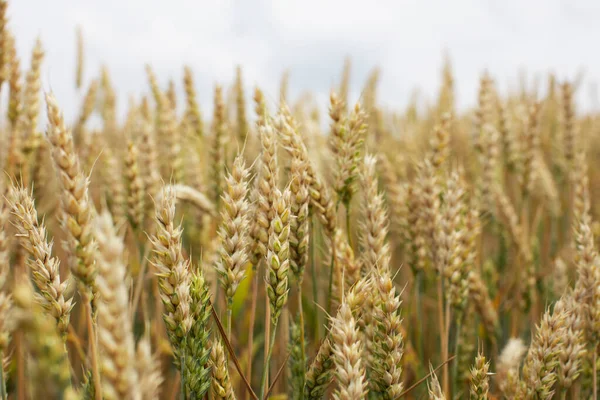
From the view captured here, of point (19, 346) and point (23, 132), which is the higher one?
point (23, 132)

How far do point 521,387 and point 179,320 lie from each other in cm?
94

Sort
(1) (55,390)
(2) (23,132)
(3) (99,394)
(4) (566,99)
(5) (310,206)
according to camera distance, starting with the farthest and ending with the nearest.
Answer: (4) (566,99) → (2) (23,132) → (5) (310,206) → (3) (99,394) → (1) (55,390)

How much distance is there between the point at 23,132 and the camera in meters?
2.06

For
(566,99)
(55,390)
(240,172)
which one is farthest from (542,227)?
(55,390)

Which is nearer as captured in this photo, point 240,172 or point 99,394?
point 99,394

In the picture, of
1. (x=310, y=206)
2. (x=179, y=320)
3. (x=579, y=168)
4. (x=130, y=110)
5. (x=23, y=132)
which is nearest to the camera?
(x=179, y=320)

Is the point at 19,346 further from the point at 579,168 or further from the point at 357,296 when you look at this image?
the point at 579,168

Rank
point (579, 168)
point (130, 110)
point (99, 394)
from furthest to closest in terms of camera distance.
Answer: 1. point (130, 110)
2. point (579, 168)
3. point (99, 394)

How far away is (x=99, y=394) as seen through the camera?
901 millimetres

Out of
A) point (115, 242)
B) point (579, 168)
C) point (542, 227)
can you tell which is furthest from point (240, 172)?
point (542, 227)

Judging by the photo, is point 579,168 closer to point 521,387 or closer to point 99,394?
point 521,387

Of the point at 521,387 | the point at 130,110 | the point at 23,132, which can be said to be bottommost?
the point at 521,387

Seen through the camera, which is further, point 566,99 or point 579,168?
point 566,99

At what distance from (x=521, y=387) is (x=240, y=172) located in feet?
3.16
